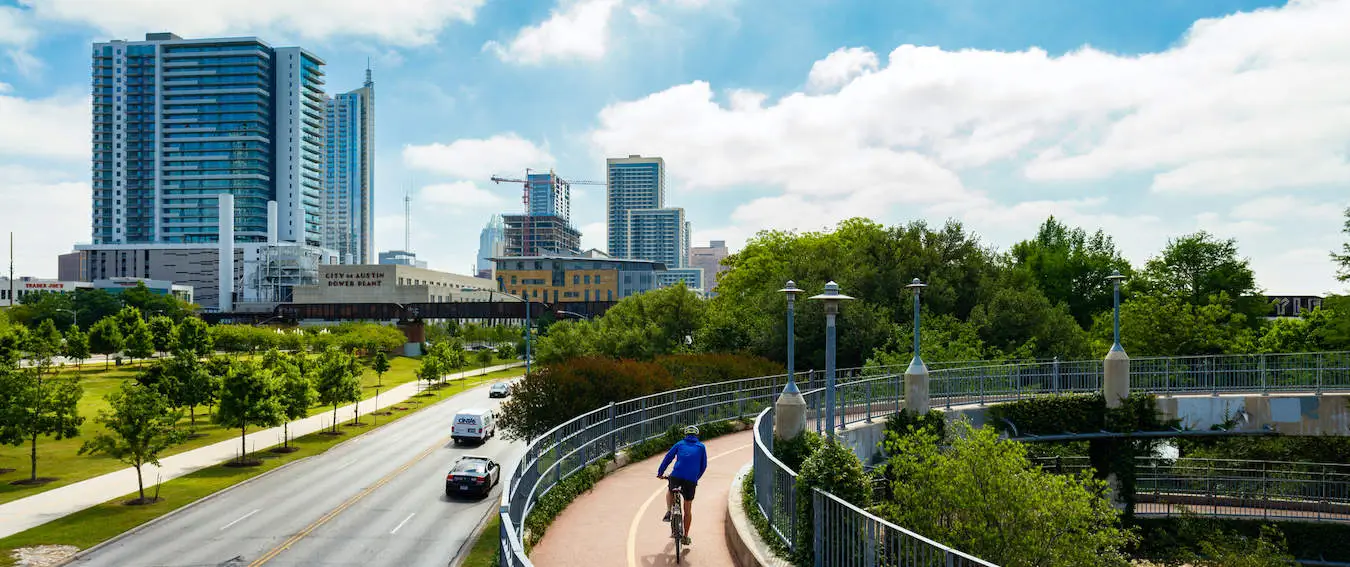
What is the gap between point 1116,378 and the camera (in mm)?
25000

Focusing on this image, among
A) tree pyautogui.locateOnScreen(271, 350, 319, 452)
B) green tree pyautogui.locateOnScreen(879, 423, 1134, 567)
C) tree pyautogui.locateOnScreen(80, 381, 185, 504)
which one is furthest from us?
tree pyautogui.locateOnScreen(271, 350, 319, 452)

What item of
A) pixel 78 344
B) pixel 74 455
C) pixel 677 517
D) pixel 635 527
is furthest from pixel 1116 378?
pixel 78 344

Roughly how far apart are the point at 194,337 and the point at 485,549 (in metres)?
66.2

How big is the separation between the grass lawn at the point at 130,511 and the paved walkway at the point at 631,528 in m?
Answer: 16.5

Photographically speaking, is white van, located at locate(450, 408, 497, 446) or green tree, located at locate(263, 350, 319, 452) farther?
green tree, located at locate(263, 350, 319, 452)

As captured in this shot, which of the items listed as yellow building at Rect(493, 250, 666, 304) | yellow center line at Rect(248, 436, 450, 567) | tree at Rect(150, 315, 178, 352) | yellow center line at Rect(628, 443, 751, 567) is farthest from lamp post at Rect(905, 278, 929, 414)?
yellow building at Rect(493, 250, 666, 304)

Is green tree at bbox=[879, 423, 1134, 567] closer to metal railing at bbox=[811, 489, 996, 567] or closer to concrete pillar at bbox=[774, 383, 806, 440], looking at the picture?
concrete pillar at bbox=[774, 383, 806, 440]

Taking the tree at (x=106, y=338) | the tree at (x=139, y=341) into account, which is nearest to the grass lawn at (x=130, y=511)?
the tree at (x=139, y=341)

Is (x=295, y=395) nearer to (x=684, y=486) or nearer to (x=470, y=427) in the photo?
(x=470, y=427)

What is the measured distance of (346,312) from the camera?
277 ft

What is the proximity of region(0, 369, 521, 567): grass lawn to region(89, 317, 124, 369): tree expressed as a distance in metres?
44.5

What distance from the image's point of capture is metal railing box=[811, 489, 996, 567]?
25.9ft

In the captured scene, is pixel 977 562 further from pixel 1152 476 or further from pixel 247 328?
pixel 247 328

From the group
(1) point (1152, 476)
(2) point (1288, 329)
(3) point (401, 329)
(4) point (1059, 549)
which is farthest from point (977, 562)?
(3) point (401, 329)
